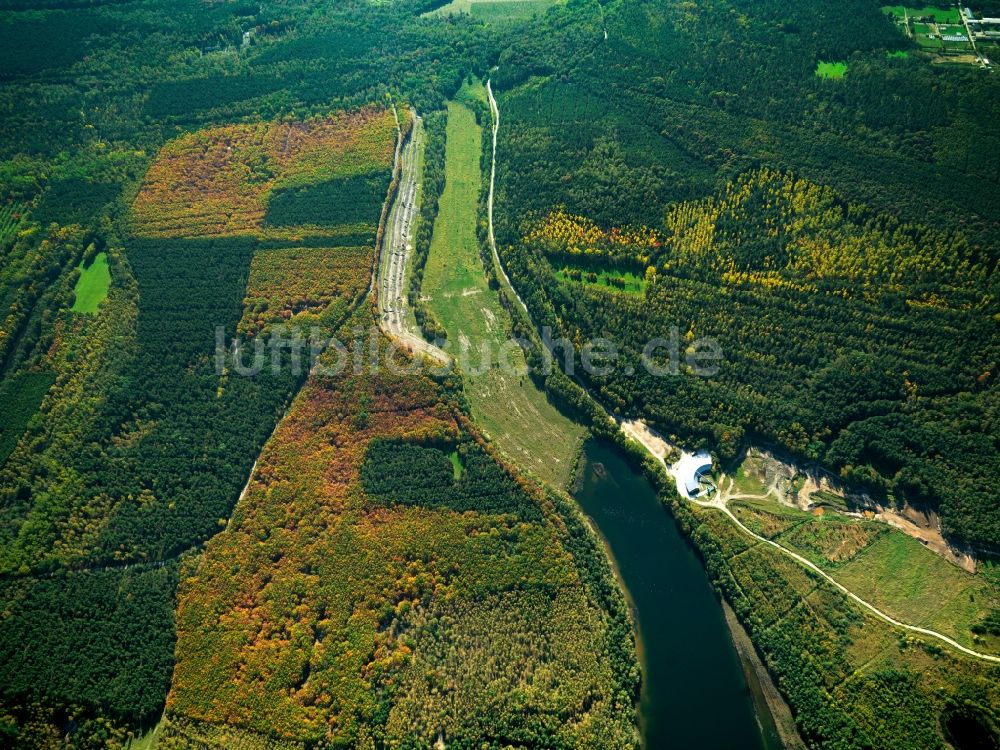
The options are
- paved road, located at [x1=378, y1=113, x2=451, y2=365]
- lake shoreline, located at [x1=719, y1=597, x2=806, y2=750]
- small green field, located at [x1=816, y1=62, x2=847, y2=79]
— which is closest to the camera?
lake shoreline, located at [x1=719, y1=597, x2=806, y2=750]

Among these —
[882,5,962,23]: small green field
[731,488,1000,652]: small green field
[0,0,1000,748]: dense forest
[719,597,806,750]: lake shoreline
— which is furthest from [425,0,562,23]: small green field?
[719,597,806,750]: lake shoreline

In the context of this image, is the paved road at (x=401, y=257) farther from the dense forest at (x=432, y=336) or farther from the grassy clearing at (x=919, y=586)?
the grassy clearing at (x=919, y=586)

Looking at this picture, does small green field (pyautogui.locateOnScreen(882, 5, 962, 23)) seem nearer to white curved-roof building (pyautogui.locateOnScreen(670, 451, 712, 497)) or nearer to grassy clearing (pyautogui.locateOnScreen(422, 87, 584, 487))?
grassy clearing (pyautogui.locateOnScreen(422, 87, 584, 487))

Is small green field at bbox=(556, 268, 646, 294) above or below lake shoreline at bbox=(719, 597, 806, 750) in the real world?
above

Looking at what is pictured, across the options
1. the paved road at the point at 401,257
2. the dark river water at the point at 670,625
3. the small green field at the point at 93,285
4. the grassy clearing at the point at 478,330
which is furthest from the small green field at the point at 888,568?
the small green field at the point at 93,285

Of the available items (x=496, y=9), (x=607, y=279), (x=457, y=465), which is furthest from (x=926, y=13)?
(x=457, y=465)

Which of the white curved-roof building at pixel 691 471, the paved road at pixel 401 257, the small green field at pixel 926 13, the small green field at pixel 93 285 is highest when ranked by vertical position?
the small green field at pixel 926 13
